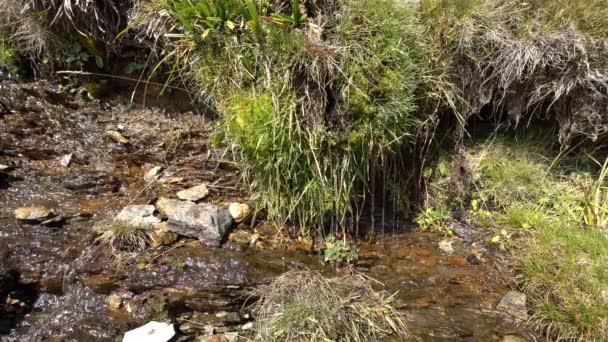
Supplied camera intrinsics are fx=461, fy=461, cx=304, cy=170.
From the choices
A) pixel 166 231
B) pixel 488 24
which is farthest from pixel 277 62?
pixel 488 24

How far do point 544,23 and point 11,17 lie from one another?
458cm

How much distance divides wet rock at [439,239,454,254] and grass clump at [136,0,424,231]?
976mm

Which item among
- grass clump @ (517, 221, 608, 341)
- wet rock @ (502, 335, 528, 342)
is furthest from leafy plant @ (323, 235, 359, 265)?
grass clump @ (517, 221, 608, 341)

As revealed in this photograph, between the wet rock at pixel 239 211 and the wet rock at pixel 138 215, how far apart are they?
1.95 feet

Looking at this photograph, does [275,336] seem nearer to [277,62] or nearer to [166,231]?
[166,231]

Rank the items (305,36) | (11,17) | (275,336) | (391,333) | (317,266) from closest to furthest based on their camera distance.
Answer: (275,336), (391,333), (305,36), (317,266), (11,17)

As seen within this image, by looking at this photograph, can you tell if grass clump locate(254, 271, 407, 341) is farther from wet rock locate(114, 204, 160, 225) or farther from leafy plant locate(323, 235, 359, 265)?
wet rock locate(114, 204, 160, 225)

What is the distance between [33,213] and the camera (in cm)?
348

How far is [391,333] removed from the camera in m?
3.02

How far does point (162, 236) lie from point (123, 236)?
0.28 meters

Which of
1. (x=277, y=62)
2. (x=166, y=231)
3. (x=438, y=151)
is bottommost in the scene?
(x=166, y=231)

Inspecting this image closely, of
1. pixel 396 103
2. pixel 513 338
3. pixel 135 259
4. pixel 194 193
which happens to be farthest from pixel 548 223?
pixel 135 259

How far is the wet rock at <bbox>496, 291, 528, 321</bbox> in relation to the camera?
10.6 ft

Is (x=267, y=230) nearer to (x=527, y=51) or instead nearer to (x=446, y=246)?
(x=446, y=246)
